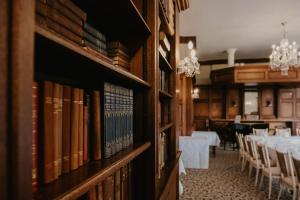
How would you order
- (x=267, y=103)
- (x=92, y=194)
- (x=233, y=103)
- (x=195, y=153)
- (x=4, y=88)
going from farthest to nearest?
1. (x=233, y=103)
2. (x=267, y=103)
3. (x=195, y=153)
4. (x=92, y=194)
5. (x=4, y=88)

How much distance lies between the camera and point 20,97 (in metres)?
0.49

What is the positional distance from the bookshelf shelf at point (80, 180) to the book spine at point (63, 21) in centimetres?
46

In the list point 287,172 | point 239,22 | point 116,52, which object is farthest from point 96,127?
point 239,22

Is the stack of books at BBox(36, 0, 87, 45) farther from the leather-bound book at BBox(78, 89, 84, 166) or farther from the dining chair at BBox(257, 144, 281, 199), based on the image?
the dining chair at BBox(257, 144, 281, 199)

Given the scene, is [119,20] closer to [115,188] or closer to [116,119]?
[116,119]

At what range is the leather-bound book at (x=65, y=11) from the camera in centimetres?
78

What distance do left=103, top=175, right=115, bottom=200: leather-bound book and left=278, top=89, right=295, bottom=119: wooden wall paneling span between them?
35.6 feet

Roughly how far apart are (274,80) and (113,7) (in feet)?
30.3

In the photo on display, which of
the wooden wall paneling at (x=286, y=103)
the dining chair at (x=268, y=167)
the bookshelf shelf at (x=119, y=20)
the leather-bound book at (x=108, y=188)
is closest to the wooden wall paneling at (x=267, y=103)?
the wooden wall paneling at (x=286, y=103)

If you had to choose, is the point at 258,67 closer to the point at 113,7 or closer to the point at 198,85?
the point at 198,85

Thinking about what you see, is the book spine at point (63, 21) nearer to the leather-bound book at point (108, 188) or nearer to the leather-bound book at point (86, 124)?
the leather-bound book at point (86, 124)

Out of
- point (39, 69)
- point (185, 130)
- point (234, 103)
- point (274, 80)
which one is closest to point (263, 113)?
point (234, 103)

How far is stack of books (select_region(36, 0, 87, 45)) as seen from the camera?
73 centimetres

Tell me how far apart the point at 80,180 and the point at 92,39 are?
64 cm
